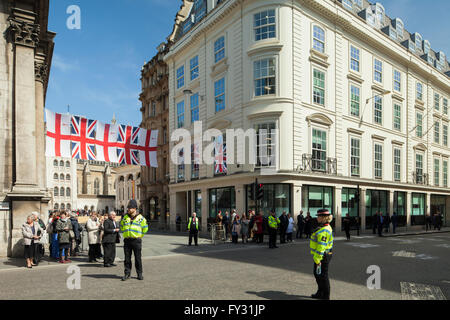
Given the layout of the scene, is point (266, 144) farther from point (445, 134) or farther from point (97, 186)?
point (97, 186)

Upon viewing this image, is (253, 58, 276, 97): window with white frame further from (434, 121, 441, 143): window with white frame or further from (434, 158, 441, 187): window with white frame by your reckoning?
(434, 158, 441, 187): window with white frame

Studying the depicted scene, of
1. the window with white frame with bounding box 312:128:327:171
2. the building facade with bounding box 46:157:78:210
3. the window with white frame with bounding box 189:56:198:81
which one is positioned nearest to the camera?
the window with white frame with bounding box 312:128:327:171

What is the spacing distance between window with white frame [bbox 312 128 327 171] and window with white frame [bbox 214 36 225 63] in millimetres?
9182

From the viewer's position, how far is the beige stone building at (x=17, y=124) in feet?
40.8

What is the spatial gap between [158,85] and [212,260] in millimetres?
31794

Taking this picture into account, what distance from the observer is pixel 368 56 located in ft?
90.9

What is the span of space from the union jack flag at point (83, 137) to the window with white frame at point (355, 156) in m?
18.6

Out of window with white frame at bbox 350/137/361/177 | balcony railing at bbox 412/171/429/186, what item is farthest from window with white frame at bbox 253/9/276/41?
balcony railing at bbox 412/171/429/186

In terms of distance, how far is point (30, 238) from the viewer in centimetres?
1091

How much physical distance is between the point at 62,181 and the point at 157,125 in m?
52.8

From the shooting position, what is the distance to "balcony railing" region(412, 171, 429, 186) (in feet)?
106

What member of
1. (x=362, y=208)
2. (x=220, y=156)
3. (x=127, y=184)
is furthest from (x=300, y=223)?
(x=127, y=184)
